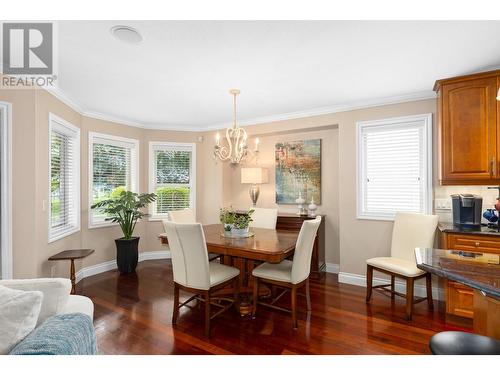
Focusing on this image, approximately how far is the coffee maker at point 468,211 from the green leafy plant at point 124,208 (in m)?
4.14

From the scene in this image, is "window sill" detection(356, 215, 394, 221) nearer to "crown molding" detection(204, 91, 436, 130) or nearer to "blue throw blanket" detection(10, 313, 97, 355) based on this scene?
"crown molding" detection(204, 91, 436, 130)

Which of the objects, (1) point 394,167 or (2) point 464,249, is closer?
(2) point 464,249

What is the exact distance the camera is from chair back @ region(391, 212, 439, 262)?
9.40ft

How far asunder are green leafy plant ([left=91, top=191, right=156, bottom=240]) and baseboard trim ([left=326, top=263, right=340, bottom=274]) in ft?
10.1

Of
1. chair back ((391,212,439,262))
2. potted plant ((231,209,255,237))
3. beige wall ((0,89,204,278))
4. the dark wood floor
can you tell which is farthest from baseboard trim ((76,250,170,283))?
chair back ((391,212,439,262))

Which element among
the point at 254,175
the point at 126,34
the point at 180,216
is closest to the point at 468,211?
the point at 254,175

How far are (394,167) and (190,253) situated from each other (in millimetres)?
2799

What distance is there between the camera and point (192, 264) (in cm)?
236

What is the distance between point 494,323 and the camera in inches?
55.3

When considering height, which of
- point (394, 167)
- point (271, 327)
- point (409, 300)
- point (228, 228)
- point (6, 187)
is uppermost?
point (394, 167)

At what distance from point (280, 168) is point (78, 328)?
358 cm

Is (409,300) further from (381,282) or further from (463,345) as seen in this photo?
(463,345)

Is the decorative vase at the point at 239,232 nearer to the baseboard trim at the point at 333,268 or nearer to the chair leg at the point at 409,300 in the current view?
the chair leg at the point at 409,300
